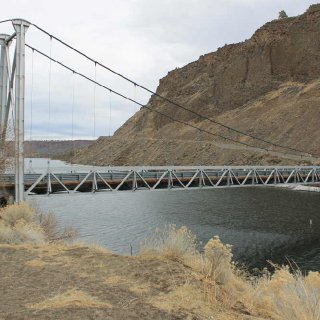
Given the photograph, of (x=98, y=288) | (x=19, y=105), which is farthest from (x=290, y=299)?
(x=19, y=105)

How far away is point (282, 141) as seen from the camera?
2958 inches

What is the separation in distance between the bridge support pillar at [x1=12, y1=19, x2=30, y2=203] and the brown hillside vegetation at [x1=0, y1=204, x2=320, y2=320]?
969 centimetres

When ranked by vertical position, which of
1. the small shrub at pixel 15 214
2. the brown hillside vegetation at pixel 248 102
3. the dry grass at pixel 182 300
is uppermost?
the brown hillside vegetation at pixel 248 102

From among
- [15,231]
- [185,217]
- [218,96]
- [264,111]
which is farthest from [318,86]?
[15,231]

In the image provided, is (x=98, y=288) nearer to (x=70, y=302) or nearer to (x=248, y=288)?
(x=70, y=302)

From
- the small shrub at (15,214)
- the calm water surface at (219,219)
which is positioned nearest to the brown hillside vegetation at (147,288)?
the small shrub at (15,214)

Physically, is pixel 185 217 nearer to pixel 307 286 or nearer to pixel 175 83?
pixel 307 286

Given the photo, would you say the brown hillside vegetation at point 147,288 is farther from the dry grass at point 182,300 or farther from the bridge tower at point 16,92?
the bridge tower at point 16,92

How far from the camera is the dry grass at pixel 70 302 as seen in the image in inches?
250

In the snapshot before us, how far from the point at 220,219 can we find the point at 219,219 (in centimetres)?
9

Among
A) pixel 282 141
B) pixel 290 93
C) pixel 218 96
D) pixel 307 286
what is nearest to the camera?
pixel 307 286

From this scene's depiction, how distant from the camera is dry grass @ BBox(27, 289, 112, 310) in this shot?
250 inches

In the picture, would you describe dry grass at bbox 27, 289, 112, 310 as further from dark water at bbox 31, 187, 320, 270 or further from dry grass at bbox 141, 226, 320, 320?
dark water at bbox 31, 187, 320, 270

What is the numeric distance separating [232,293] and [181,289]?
0.99 metres
